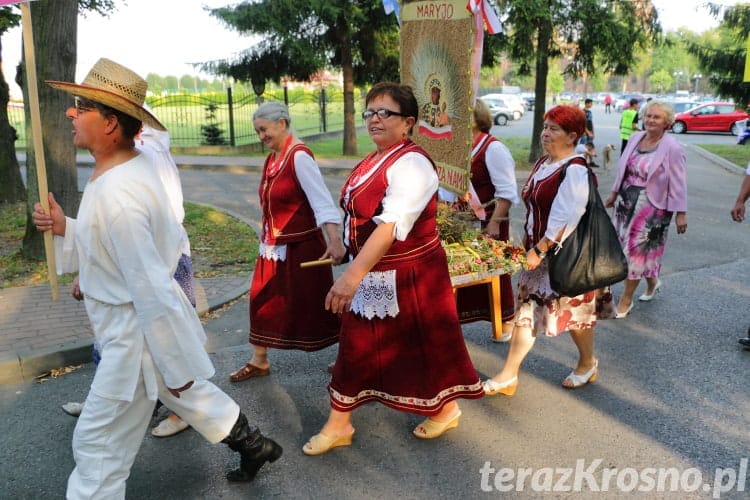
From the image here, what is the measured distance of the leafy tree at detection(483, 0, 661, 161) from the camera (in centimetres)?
1480

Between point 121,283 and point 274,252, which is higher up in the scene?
point 121,283

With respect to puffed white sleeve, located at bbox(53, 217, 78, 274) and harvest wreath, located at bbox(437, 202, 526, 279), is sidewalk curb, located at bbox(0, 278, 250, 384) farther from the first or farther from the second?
harvest wreath, located at bbox(437, 202, 526, 279)

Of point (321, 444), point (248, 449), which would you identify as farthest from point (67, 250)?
point (321, 444)

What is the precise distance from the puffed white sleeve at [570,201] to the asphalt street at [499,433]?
1.15 m

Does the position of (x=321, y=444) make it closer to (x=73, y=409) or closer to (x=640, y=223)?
(x=73, y=409)

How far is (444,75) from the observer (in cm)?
400

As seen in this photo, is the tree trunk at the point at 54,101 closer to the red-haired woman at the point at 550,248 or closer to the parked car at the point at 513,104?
the red-haired woman at the point at 550,248

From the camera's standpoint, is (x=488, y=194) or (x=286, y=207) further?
(x=488, y=194)

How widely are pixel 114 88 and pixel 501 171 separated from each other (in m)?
2.80

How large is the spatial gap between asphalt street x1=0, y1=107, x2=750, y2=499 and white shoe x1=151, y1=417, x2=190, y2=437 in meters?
0.05

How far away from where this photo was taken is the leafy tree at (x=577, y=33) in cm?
1480

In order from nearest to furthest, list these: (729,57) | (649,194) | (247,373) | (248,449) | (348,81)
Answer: (248,449)
(247,373)
(649,194)
(729,57)
(348,81)

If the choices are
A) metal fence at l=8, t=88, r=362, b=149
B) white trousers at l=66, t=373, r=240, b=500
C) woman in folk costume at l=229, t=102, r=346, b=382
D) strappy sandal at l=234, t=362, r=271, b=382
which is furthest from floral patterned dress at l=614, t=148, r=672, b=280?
metal fence at l=8, t=88, r=362, b=149

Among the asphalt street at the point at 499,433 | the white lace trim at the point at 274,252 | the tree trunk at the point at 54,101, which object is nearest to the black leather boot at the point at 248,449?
the asphalt street at the point at 499,433
